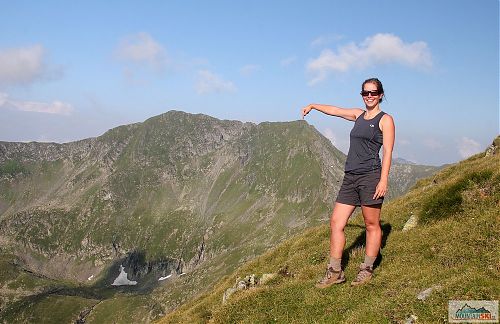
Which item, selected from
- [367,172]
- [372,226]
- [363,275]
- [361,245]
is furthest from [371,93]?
[361,245]

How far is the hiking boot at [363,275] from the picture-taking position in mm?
12266

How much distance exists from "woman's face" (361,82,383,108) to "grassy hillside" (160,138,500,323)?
531 centimetres

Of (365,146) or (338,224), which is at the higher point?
(365,146)

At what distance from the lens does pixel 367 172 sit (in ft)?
37.8

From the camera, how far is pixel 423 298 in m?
10.1

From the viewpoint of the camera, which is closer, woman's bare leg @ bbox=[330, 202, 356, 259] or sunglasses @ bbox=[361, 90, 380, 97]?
sunglasses @ bbox=[361, 90, 380, 97]

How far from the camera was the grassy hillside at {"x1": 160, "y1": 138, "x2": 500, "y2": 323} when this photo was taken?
9.90 m

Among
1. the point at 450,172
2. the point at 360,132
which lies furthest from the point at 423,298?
the point at 450,172

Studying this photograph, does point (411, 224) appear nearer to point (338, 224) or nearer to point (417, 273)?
point (417, 273)

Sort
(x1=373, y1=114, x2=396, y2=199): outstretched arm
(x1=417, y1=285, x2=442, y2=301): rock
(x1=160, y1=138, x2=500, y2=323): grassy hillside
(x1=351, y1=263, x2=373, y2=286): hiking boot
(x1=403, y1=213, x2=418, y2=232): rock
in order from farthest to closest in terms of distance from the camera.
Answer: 1. (x1=403, y1=213, x2=418, y2=232): rock
2. (x1=351, y1=263, x2=373, y2=286): hiking boot
3. (x1=373, y1=114, x2=396, y2=199): outstretched arm
4. (x1=417, y1=285, x2=442, y2=301): rock
5. (x1=160, y1=138, x2=500, y2=323): grassy hillside

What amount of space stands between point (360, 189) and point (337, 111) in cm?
311

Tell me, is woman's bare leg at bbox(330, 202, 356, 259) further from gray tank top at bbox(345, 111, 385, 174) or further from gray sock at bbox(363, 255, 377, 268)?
gray tank top at bbox(345, 111, 385, 174)

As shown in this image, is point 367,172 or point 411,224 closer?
point 367,172

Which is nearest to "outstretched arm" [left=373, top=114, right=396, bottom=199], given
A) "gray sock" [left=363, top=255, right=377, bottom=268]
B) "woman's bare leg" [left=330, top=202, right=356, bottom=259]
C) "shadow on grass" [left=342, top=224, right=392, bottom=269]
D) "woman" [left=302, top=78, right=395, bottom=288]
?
"woman" [left=302, top=78, right=395, bottom=288]
